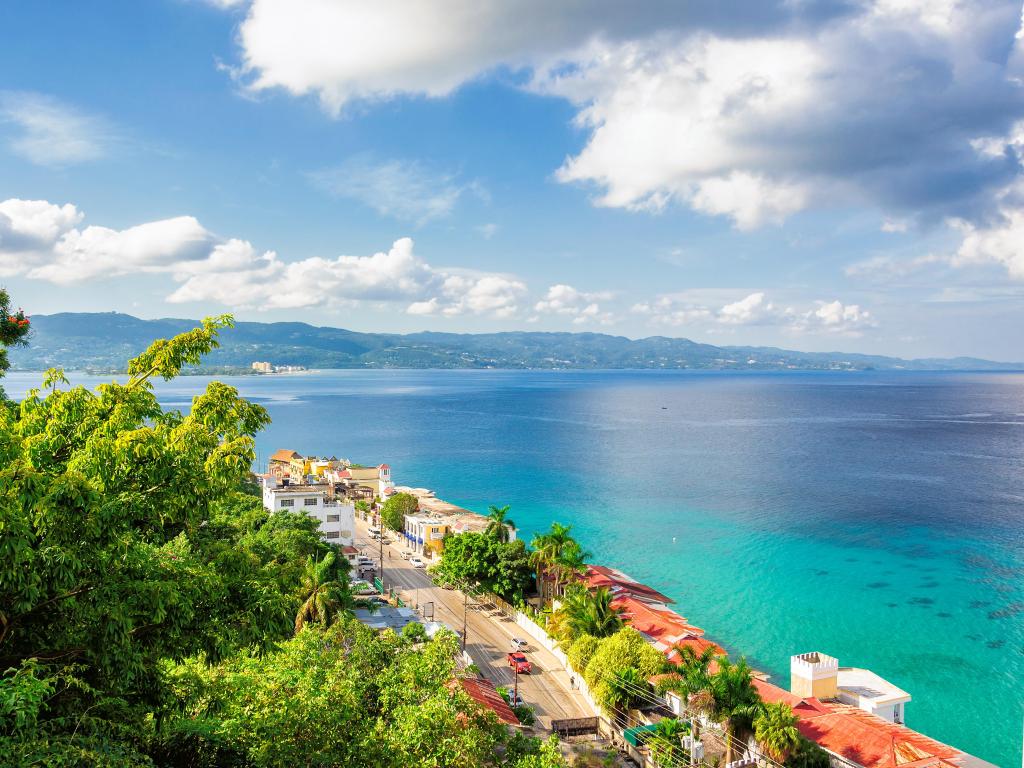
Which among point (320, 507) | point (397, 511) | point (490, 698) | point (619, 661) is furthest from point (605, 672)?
point (397, 511)

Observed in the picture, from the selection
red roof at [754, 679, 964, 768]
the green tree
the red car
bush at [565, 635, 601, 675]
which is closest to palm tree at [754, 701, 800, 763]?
red roof at [754, 679, 964, 768]

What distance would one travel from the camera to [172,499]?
734cm

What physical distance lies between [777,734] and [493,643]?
61.0 feet

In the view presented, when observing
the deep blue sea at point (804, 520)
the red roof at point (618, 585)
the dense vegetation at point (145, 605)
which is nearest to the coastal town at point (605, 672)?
the red roof at point (618, 585)

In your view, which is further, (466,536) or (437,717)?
(466,536)

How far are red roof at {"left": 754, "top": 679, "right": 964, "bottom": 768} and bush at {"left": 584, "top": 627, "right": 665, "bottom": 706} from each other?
17.6 feet

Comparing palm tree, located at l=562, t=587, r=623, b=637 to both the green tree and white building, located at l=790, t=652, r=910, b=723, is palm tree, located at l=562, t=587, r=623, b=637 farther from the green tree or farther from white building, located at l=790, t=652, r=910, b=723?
the green tree

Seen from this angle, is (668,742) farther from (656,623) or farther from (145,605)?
(145,605)

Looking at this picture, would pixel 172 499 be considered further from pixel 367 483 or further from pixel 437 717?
pixel 367 483

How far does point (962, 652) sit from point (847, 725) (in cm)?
2147

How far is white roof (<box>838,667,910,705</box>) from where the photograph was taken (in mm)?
27891

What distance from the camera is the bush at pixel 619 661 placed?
2712 centimetres

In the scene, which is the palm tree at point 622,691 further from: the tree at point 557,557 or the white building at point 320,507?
the white building at point 320,507

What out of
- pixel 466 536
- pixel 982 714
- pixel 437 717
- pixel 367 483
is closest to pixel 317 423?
pixel 367 483
